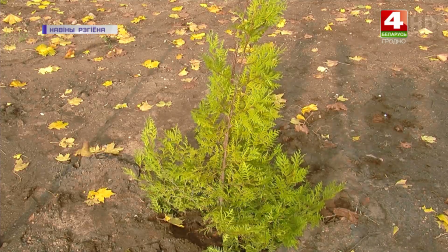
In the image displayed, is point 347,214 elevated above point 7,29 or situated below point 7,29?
below

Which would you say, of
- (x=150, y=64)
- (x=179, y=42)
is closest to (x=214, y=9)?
(x=179, y=42)

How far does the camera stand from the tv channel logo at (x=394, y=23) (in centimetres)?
642

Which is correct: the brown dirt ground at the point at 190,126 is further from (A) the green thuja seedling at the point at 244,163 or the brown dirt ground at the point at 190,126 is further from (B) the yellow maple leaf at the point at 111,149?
(A) the green thuja seedling at the point at 244,163

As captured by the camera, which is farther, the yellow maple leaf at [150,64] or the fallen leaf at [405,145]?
the yellow maple leaf at [150,64]

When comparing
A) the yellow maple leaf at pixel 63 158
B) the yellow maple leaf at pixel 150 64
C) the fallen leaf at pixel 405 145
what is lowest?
the fallen leaf at pixel 405 145

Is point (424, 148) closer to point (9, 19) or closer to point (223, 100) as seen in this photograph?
point (223, 100)

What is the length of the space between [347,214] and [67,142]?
2616 millimetres

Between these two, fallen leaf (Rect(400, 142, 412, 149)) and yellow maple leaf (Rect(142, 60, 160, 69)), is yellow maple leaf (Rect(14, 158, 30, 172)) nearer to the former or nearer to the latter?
yellow maple leaf (Rect(142, 60, 160, 69))

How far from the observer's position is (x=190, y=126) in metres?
4.36

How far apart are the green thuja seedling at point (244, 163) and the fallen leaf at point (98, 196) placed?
48cm

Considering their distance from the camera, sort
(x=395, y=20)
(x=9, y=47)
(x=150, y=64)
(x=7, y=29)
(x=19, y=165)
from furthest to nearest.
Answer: (x=395, y=20)
(x=7, y=29)
(x=9, y=47)
(x=150, y=64)
(x=19, y=165)

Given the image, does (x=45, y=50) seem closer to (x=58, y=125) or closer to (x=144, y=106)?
(x=58, y=125)

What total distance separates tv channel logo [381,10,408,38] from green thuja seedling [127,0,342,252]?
4329 mm
